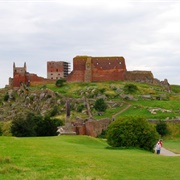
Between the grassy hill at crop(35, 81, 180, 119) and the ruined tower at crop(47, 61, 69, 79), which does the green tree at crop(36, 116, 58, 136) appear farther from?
the ruined tower at crop(47, 61, 69, 79)

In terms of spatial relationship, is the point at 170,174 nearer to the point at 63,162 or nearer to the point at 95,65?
the point at 63,162

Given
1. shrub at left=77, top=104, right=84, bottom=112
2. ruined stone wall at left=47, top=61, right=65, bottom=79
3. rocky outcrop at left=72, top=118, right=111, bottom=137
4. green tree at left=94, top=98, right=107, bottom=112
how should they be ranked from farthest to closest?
ruined stone wall at left=47, top=61, right=65, bottom=79 → shrub at left=77, top=104, right=84, bottom=112 → green tree at left=94, top=98, right=107, bottom=112 → rocky outcrop at left=72, top=118, right=111, bottom=137

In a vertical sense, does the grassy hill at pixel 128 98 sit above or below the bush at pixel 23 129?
above

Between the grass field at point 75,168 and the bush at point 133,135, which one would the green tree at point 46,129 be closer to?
the bush at point 133,135

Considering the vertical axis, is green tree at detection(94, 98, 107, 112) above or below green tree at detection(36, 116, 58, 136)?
above

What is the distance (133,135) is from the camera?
4097 cm

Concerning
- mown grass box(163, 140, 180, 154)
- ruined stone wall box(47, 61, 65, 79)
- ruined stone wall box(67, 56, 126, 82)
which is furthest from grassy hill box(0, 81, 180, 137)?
mown grass box(163, 140, 180, 154)

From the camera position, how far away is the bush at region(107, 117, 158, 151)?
41.1 m

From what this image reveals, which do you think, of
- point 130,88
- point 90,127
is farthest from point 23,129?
point 130,88

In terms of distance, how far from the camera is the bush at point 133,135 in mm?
41094

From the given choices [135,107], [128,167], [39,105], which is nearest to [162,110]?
[135,107]

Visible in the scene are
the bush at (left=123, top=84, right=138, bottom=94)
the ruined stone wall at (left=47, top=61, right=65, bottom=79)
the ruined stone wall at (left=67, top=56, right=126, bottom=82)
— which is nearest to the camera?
the bush at (left=123, top=84, right=138, bottom=94)

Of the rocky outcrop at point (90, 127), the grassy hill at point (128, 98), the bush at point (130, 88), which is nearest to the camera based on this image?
the rocky outcrop at point (90, 127)

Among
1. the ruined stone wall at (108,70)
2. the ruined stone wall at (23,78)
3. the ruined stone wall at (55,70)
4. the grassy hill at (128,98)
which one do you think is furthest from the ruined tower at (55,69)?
the ruined stone wall at (108,70)
